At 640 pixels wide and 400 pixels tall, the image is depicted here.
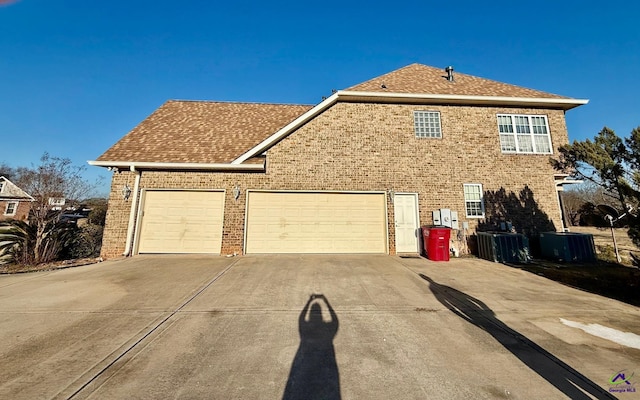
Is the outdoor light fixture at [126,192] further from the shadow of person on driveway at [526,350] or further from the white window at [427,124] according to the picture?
the white window at [427,124]

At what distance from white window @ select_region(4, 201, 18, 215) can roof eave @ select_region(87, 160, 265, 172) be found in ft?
109

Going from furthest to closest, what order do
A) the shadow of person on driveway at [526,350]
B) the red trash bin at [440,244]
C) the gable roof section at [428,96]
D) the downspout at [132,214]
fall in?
1. the gable roof section at [428,96]
2. the downspout at [132,214]
3. the red trash bin at [440,244]
4. the shadow of person on driveway at [526,350]

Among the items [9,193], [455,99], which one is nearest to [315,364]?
[455,99]

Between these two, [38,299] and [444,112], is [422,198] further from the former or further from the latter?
[38,299]

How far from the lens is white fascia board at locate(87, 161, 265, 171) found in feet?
28.6

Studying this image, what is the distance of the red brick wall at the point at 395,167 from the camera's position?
919cm

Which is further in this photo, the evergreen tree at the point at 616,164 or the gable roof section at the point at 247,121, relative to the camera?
the gable roof section at the point at 247,121

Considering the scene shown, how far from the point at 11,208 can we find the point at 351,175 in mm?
41769

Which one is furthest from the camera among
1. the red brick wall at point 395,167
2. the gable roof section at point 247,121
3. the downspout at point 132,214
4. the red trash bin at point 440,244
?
the red brick wall at point 395,167

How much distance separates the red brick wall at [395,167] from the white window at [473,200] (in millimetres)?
216

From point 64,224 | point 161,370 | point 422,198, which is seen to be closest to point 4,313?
point 161,370

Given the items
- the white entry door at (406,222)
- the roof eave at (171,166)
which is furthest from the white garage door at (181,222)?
the white entry door at (406,222)

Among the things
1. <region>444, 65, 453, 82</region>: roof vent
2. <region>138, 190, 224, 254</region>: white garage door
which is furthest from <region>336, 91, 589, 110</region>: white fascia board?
<region>138, 190, 224, 254</region>: white garage door

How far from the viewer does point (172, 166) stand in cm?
890
